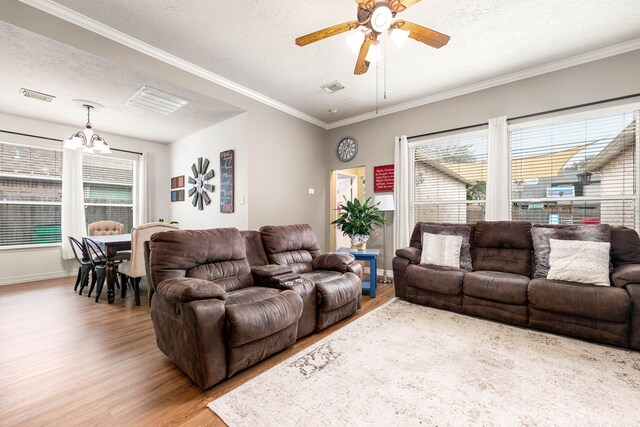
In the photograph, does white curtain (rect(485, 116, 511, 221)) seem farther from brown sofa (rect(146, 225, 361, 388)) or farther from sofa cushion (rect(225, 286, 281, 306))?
sofa cushion (rect(225, 286, 281, 306))

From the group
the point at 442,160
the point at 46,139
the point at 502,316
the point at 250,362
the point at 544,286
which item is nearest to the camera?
the point at 250,362

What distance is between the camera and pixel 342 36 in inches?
111

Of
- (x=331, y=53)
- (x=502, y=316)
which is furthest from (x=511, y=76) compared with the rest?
(x=502, y=316)

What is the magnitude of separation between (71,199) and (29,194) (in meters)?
0.56

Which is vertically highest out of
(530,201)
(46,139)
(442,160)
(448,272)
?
(46,139)

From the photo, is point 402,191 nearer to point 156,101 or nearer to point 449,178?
point 449,178

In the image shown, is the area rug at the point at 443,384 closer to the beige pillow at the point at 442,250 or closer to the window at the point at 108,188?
the beige pillow at the point at 442,250

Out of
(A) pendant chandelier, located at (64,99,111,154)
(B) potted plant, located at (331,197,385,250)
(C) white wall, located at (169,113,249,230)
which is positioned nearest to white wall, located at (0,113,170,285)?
(C) white wall, located at (169,113,249,230)

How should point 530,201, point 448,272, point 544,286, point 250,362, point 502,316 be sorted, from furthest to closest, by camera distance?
1. point 530,201
2. point 448,272
3. point 502,316
4. point 544,286
5. point 250,362

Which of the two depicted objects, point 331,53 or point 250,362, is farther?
point 331,53

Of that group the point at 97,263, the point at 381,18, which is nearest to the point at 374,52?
the point at 381,18

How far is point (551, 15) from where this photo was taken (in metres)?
2.52

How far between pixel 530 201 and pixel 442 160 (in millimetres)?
1309

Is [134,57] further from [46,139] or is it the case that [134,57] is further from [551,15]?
[551,15]
